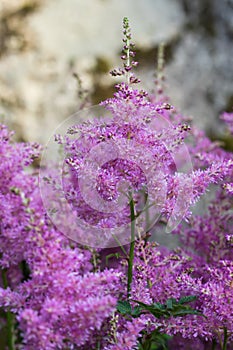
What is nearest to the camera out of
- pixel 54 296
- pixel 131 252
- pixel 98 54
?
pixel 54 296

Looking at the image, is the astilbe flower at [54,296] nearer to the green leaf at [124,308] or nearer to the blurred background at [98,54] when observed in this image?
the green leaf at [124,308]

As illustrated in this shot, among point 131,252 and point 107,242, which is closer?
point 131,252

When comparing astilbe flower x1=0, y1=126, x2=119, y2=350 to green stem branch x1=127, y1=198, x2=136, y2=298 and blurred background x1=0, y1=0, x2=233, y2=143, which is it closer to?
green stem branch x1=127, y1=198, x2=136, y2=298

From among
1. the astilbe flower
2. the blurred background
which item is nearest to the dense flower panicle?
the astilbe flower

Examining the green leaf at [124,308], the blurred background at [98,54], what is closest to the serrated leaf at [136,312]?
the green leaf at [124,308]

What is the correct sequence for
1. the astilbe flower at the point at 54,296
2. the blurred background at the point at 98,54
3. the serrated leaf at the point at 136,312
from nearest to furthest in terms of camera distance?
1. the astilbe flower at the point at 54,296
2. the serrated leaf at the point at 136,312
3. the blurred background at the point at 98,54

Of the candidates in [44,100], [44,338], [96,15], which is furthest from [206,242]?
[96,15]

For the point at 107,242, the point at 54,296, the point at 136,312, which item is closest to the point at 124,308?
the point at 136,312

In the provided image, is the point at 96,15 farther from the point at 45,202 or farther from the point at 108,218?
the point at 108,218

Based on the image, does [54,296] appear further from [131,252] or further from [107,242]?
[107,242]
